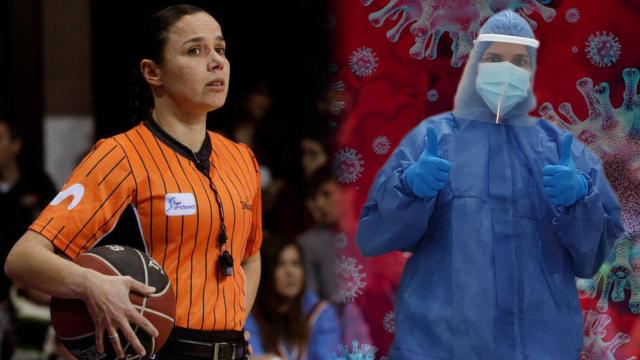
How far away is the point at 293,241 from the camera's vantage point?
13.0 ft

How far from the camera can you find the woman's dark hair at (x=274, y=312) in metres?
3.93

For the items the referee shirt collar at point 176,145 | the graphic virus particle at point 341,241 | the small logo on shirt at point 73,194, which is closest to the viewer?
the small logo on shirt at point 73,194

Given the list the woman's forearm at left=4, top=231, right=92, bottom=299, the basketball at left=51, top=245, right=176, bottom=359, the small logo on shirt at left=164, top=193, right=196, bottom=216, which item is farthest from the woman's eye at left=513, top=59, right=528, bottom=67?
the woman's forearm at left=4, top=231, right=92, bottom=299

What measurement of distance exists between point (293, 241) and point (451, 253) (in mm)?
1035

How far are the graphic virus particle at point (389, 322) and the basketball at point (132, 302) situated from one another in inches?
43.2

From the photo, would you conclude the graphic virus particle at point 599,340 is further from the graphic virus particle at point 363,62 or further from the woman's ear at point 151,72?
the woman's ear at point 151,72

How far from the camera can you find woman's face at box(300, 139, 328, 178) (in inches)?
146

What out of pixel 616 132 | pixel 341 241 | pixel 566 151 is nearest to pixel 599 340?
pixel 616 132

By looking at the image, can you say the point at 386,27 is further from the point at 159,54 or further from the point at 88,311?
the point at 88,311

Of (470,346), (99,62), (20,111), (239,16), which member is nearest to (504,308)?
(470,346)

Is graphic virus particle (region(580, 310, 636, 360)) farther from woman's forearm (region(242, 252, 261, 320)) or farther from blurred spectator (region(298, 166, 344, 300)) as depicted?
woman's forearm (region(242, 252, 261, 320))

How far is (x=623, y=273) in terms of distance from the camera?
3.42 metres

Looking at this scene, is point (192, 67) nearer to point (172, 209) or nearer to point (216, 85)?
point (216, 85)

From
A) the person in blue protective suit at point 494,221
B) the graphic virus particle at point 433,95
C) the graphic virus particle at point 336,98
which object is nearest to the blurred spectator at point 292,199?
the graphic virus particle at point 336,98
